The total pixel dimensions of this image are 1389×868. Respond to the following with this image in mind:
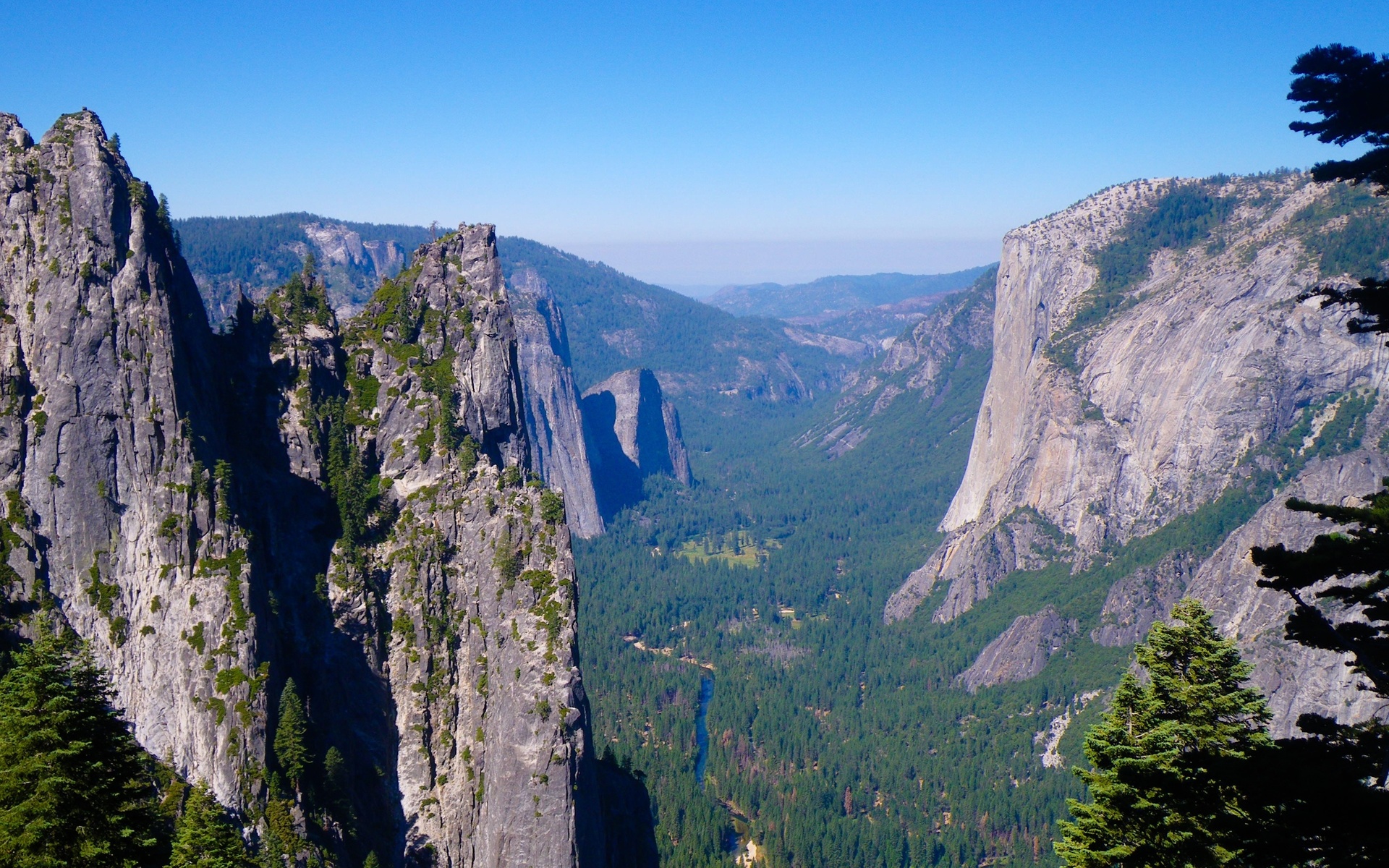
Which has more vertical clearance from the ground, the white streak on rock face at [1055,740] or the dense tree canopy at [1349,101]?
the dense tree canopy at [1349,101]

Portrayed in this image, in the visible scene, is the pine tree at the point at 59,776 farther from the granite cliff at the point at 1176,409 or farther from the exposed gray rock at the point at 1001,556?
the exposed gray rock at the point at 1001,556

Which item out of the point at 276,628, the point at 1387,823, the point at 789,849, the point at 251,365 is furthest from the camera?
the point at 789,849

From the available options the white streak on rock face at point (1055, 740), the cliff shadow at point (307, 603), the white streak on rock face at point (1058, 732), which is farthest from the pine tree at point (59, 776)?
the white streak on rock face at point (1058, 732)

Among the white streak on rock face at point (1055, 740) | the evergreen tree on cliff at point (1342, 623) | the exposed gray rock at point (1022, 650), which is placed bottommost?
the white streak on rock face at point (1055, 740)

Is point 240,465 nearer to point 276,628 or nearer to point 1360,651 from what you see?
point 276,628

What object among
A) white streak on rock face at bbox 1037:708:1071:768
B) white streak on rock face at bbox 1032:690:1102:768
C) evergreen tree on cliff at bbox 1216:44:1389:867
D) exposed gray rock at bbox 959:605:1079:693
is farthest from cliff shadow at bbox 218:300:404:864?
exposed gray rock at bbox 959:605:1079:693

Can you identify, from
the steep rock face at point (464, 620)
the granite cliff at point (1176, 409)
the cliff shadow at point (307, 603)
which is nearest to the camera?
the cliff shadow at point (307, 603)

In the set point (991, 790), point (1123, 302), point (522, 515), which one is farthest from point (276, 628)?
point (1123, 302)

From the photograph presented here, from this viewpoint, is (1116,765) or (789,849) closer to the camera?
(1116,765)
